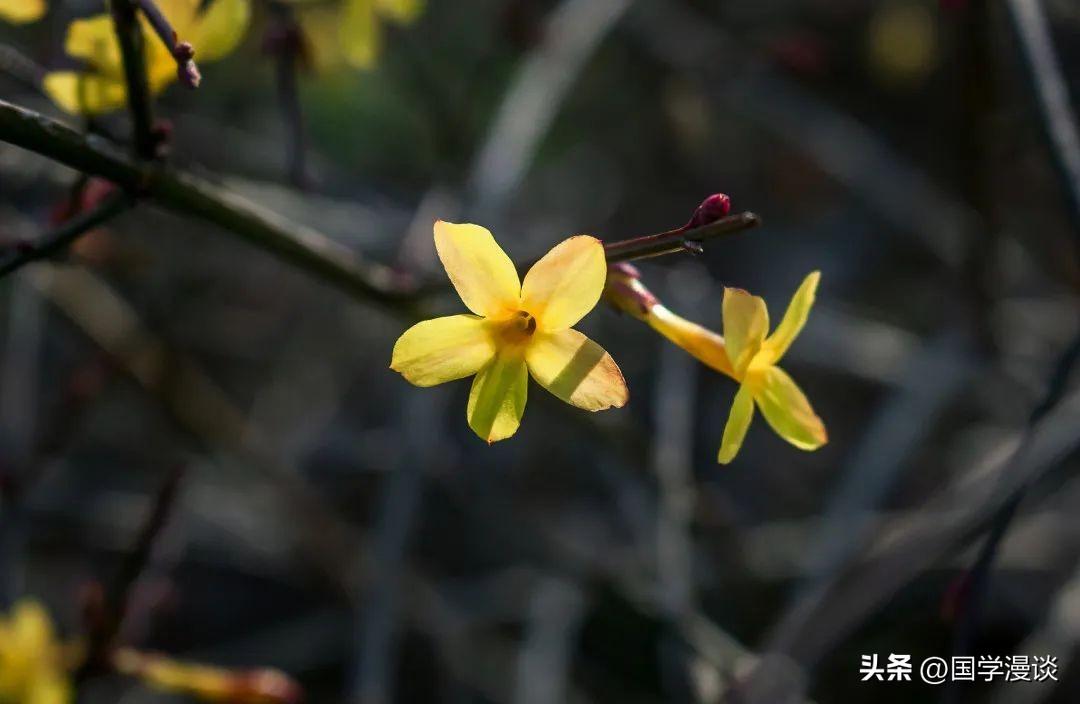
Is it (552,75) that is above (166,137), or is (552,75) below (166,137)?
above

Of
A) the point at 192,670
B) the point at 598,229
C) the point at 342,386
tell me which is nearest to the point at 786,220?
the point at 598,229

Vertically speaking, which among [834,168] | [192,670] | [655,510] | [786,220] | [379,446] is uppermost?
[786,220]

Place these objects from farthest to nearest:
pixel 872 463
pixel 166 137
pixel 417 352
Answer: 1. pixel 872 463
2. pixel 166 137
3. pixel 417 352

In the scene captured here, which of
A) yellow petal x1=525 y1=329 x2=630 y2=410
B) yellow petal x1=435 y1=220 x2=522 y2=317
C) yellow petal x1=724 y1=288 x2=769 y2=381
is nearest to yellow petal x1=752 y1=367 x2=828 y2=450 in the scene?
yellow petal x1=724 y1=288 x2=769 y2=381

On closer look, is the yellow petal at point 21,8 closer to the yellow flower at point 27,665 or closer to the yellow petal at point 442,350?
the yellow petal at point 442,350

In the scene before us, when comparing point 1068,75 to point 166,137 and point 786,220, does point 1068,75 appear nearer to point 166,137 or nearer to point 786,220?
point 786,220

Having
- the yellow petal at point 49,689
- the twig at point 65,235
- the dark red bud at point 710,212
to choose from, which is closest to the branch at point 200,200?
the twig at point 65,235

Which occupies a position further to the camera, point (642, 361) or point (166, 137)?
point (642, 361)

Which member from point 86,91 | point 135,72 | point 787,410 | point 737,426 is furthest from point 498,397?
point 86,91
